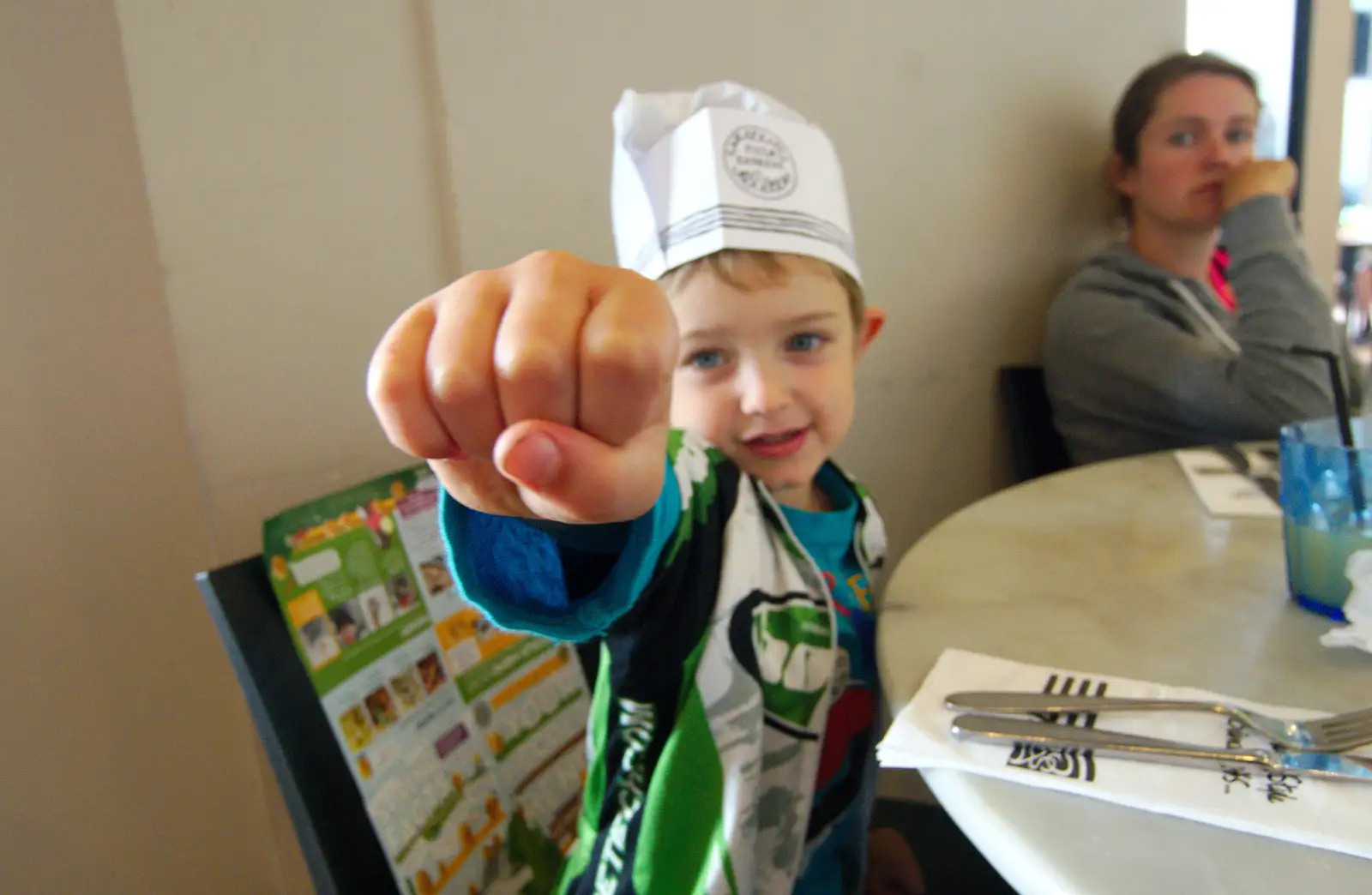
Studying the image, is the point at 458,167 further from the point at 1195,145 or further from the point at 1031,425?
the point at 1195,145

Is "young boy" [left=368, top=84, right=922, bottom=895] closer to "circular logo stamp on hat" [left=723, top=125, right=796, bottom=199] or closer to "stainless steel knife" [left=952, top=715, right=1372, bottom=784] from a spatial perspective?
"circular logo stamp on hat" [left=723, top=125, right=796, bottom=199]

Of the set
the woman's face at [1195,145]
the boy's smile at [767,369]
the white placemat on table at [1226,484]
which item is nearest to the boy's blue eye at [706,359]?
the boy's smile at [767,369]

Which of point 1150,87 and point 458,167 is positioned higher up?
point 1150,87

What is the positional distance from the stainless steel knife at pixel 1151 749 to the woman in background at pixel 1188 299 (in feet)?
2.94

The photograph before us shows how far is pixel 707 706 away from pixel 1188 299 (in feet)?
3.81

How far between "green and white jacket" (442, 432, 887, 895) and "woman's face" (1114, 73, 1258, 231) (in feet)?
3.66

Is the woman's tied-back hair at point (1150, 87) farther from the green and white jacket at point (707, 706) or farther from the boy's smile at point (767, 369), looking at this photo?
the green and white jacket at point (707, 706)

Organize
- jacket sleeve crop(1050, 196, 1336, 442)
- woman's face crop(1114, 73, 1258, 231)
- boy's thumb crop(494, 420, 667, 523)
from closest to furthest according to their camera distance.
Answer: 1. boy's thumb crop(494, 420, 667, 523)
2. jacket sleeve crop(1050, 196, 1336, 442)
3. woman's face crop(1114, 73, 1258, 231)

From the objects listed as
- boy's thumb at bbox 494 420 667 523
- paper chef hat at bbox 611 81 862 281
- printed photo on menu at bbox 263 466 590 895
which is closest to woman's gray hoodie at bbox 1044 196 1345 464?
paper chef hat at bbox 611 81 862 281

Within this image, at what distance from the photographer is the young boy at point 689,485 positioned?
0.32 m

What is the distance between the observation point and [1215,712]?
1.38 ft

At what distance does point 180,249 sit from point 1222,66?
5.08 feet

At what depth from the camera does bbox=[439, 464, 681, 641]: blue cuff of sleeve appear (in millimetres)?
455

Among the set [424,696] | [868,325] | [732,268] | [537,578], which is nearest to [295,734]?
[424,696]
